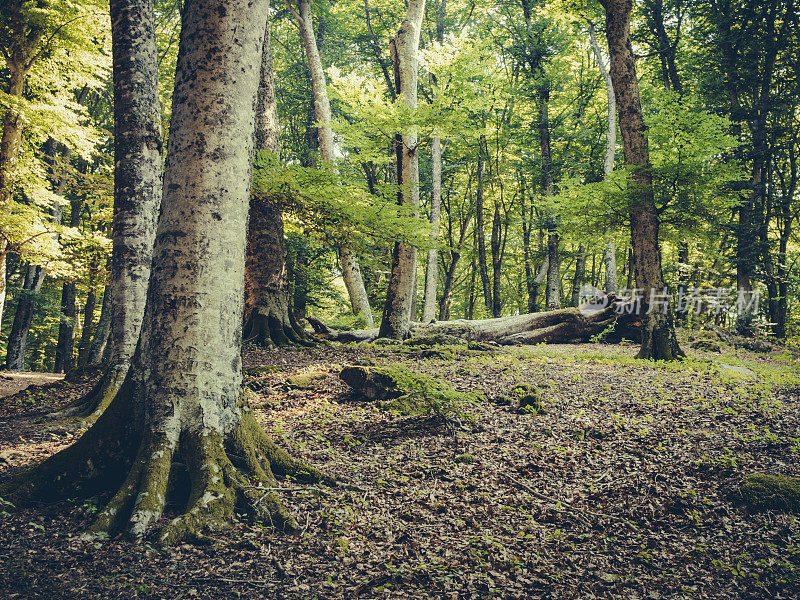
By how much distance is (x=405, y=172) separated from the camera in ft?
35.2

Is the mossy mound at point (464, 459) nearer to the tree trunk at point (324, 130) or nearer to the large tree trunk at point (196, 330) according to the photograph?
the large tree trunk at point (196, 330)

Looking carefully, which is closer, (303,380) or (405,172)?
(303,380)

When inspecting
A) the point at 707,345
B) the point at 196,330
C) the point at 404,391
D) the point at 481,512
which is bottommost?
the point at 481,512

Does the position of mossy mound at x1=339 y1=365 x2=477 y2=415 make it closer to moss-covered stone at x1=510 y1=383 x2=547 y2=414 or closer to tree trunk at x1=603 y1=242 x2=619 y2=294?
moss-covered stone at x1=510 y1=383 x2=547 y2=414

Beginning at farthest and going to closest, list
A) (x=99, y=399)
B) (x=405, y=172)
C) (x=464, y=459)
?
(x=405, y=172) < (x=99, y=399) < (x=464, y=459)

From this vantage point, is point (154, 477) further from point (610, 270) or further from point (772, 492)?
point (610, 270)

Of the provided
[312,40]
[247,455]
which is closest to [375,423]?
[247,455]

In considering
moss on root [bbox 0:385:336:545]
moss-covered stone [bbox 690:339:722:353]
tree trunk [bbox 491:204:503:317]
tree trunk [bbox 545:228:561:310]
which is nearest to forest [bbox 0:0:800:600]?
moss on root [bbox 0:385:336:545]

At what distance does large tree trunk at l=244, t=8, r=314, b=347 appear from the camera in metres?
9.38

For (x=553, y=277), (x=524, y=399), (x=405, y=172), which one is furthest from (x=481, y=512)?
(x=553, y=277)

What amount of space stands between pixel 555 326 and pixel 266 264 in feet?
31.4

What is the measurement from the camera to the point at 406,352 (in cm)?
945

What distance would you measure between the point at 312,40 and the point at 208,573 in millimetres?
15501

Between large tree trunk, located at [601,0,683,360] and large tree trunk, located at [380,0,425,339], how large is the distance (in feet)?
14.7
